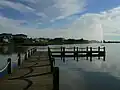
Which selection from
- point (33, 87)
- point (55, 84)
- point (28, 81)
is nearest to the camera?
point (55, 84)

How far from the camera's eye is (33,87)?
35.1 feet

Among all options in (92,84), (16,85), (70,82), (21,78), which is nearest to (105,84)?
(92,84)

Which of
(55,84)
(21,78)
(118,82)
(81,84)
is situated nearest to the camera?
(55,84)

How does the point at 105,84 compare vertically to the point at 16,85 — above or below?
below

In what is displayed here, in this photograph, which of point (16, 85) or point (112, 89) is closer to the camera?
point (16, 85)

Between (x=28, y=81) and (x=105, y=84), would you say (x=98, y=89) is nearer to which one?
(x=105, y=84)

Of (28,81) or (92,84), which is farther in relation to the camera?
(92,84)

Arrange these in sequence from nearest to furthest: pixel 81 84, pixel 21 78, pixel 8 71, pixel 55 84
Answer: pixel 55 84
pixel 21 78
pixel 8 71
pixel 81 84

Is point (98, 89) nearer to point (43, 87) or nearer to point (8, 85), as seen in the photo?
point (43, 87)

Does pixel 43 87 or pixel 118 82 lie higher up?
pixel 43 87

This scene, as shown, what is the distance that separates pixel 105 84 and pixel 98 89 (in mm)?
1981

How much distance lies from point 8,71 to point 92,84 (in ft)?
24.5

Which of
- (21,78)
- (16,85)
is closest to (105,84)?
(21,78)

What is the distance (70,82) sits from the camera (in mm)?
17703
